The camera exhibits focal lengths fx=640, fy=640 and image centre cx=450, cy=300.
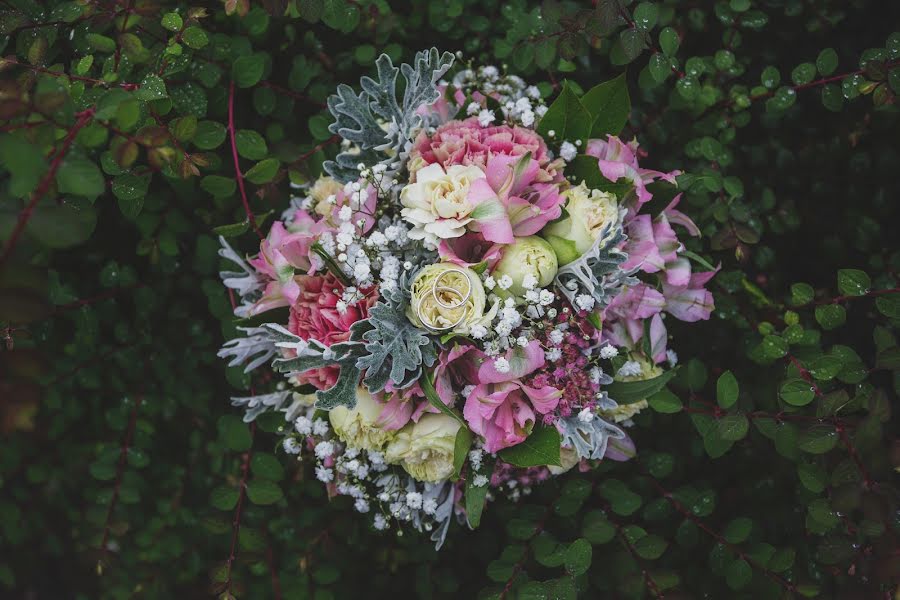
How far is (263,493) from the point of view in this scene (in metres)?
1.09

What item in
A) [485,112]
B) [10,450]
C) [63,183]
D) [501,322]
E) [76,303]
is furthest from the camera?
[10,450]

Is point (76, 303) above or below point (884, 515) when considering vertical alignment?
below

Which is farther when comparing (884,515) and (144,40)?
(144,40)

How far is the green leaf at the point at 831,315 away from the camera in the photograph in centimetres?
99

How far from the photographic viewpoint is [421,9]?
124 centimetres

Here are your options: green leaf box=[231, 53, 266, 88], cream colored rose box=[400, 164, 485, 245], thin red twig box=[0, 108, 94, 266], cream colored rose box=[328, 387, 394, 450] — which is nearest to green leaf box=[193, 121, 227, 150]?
green leaf box=[231, 53, 266, 88]

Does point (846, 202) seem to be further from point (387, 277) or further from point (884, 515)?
point (387, 277)

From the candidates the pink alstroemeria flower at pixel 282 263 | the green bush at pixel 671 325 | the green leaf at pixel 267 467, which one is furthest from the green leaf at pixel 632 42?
the green leaf at pixel 267 467

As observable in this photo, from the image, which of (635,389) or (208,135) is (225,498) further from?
(635,389)

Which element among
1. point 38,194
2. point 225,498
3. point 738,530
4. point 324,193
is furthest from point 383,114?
point 738,530

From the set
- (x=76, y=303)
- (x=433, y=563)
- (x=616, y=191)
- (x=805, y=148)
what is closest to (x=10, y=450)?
(x=76, y=303)

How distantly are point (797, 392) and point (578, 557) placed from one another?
40 cm

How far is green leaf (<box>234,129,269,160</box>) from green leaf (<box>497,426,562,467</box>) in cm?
62

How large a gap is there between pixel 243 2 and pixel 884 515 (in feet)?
3.66
